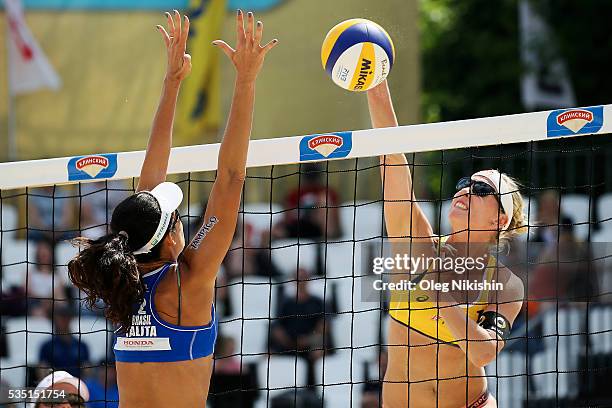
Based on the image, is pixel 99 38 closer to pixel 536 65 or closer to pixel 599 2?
pixel 536 65

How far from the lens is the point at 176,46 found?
11.5 feet

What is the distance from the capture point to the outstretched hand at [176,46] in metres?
3.47

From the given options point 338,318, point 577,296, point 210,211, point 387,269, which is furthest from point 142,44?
point 210,211

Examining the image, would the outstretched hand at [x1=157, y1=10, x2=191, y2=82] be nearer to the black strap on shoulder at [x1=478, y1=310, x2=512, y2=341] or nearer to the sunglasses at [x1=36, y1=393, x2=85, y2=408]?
the black strap on shoulder at [x1=478, y1=310, x2=512, y2=341]

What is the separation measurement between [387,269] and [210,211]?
5.72 feet

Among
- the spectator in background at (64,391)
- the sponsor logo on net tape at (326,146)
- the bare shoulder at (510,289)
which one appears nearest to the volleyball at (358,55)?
the sponsor logo on net tape at (326,146)

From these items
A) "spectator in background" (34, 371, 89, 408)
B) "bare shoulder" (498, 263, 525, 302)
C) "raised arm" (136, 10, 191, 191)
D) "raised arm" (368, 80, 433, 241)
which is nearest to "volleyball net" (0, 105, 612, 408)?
"spectator in background" (34, 371, 89, 408)

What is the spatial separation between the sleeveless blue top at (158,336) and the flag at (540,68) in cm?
1025

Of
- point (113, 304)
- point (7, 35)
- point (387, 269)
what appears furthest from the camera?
point (7, 35)

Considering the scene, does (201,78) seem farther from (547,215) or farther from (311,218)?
(547,215)

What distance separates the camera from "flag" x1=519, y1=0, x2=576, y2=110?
12.7 metres

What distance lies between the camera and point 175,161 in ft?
13.6

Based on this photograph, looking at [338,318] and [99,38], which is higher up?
[99,38]

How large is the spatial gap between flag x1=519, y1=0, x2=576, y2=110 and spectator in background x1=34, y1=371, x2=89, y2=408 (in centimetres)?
929
